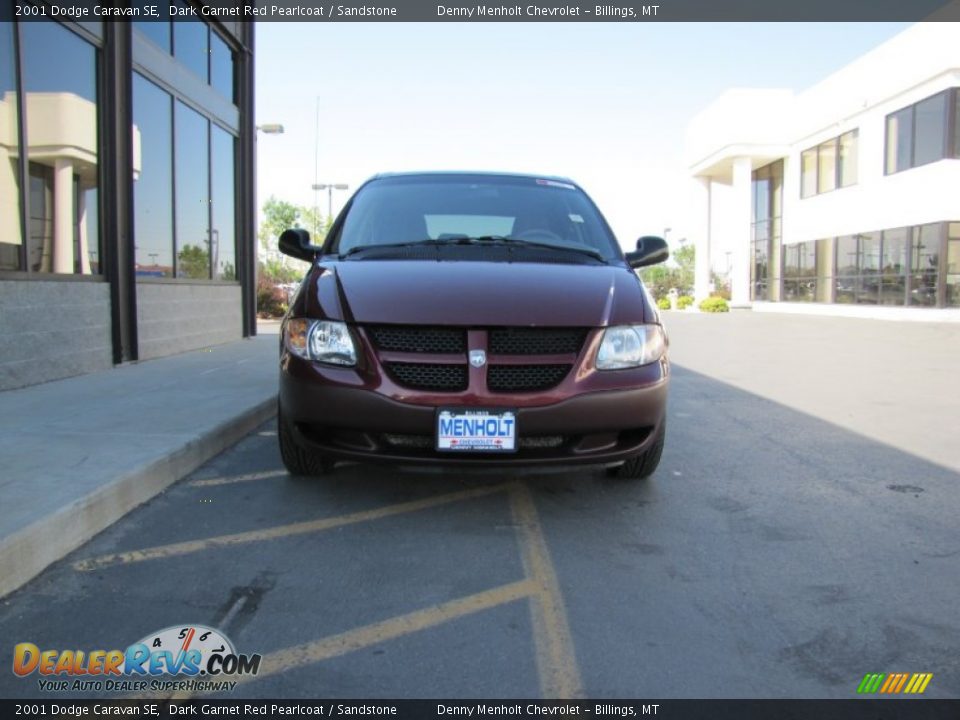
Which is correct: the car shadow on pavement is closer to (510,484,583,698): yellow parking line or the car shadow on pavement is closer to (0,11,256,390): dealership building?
(510,484,583,698): yellow parking line

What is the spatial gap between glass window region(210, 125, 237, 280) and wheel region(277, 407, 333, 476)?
795 cm

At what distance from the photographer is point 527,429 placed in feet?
10.7

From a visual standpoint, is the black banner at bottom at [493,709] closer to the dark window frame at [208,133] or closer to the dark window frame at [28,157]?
the dark window frame at [28,157]

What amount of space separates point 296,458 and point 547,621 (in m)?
1.91

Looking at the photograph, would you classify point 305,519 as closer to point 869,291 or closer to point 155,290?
point 155,290

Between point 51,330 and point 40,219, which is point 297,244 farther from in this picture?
point 40,219

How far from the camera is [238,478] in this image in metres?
4.33

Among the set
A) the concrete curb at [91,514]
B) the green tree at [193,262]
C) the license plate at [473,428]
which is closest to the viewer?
the concrete curb at [91,514]

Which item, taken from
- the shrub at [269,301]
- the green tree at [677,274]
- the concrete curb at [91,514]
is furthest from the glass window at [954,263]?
the green tree at [677,274]

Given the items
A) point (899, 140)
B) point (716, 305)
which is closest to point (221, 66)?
point (899, 140)

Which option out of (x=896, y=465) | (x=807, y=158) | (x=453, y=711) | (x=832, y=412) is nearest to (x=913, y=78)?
(x=807, y=158)

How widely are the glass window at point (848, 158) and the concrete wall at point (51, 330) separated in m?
24.6

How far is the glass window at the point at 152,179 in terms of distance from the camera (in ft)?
28.1

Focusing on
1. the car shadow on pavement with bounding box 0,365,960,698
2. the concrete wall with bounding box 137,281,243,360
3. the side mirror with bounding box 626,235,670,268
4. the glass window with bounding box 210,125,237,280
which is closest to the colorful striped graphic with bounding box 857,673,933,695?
the car shadow on pavement with bounding box 0,365,960,698
